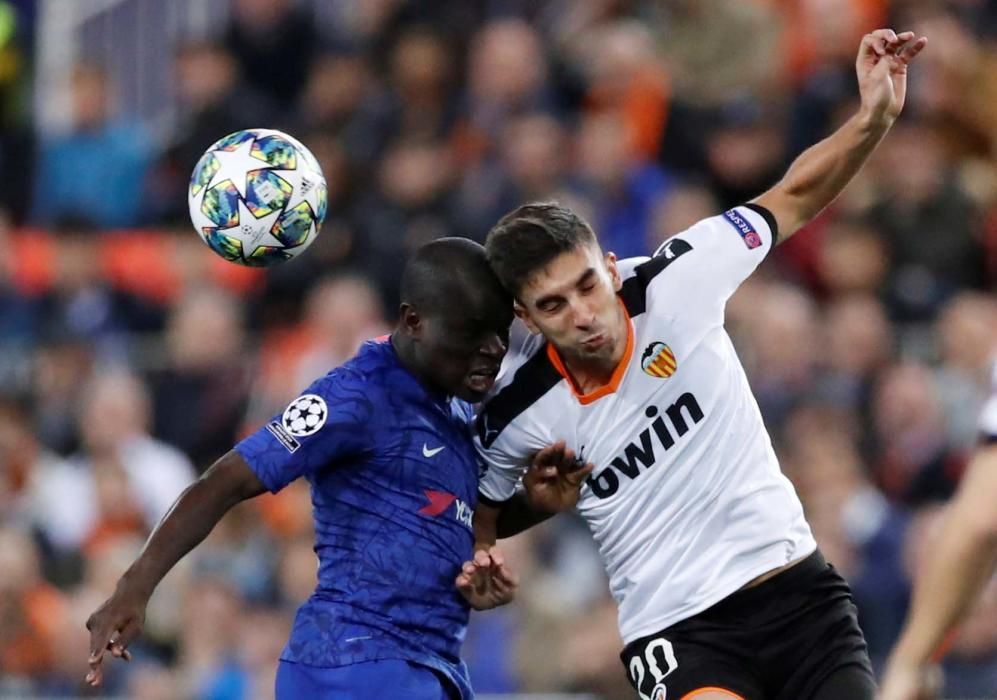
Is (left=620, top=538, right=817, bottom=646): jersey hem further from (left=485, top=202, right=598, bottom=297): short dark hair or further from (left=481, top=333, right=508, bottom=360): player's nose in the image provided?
(left=485, top=202, right=598, bottom=297): short dark hair

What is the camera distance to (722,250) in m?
5.79

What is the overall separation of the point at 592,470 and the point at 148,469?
5.70m

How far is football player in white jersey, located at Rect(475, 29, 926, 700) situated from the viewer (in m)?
5.56

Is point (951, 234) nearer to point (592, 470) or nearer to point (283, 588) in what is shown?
point (283, 588)

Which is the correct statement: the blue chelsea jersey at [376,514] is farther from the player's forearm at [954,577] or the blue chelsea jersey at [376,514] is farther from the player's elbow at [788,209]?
the player's forearm at [954,577]

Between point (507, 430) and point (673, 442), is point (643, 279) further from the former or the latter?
point (507, 430)

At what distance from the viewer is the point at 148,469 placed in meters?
10.9

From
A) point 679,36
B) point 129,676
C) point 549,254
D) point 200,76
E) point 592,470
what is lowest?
point 129,676

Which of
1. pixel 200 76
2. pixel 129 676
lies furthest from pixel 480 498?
pixel 200 76

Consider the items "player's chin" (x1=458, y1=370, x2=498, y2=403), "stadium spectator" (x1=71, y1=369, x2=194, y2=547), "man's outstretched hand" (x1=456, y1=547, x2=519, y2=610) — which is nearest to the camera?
"man's outstretched hand" (x1=456, y1=547, x2=519, y2=610)

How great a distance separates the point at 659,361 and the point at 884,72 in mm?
1165

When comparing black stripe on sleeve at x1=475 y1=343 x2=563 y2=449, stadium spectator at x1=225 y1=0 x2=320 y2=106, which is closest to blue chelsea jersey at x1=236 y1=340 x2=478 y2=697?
black stripe on sleeve at x1=475 y1=343 x2=563 y2=449

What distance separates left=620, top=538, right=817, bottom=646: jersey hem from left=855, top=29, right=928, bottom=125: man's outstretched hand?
138 centimetres

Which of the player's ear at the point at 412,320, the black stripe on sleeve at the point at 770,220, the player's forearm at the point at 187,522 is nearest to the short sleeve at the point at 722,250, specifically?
the black stripe on sleeve at the point at 770,220
